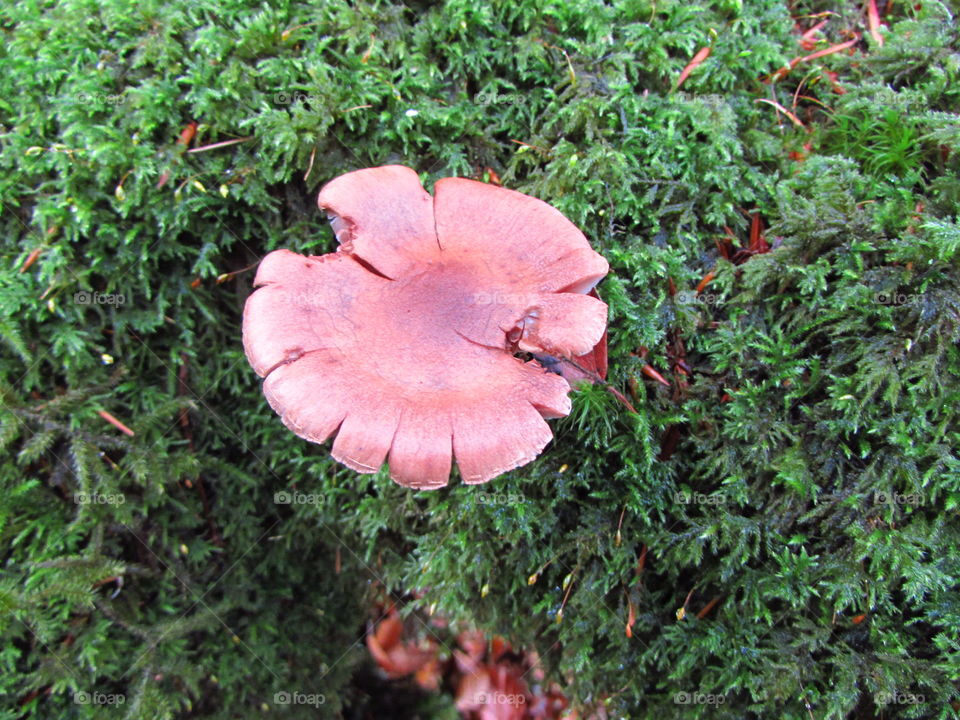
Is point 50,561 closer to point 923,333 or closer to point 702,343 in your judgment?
point 702,343

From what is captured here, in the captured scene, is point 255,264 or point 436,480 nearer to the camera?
point 436,480

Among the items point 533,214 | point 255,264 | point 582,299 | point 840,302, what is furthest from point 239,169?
point 840,302

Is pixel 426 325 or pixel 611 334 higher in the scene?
pixel 426 325

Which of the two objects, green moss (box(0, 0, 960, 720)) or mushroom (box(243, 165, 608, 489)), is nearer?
mushroom (box(243, 165, 608, 489))

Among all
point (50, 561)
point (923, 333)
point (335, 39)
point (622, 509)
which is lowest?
point (50, 561)

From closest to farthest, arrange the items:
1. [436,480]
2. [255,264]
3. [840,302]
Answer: [436,480] → [840,302] → [255,264]

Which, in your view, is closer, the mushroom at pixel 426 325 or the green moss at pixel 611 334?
A: the mushroom at pixel 426 325

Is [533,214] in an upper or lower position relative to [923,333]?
upper

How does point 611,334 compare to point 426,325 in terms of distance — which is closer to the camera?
point 426,325
